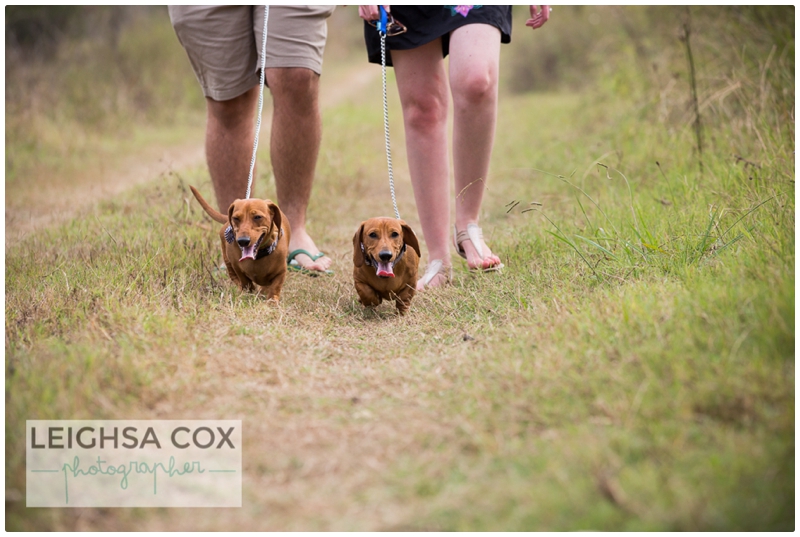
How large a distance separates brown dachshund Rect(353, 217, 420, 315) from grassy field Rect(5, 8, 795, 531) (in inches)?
4.2

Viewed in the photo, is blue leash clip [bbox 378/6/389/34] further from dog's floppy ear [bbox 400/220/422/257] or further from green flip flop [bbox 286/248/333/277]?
A: green flip flop [bbox 286/248/333/277]

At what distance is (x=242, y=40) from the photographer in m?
3.14

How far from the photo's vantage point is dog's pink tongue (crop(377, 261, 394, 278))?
2.55 metres

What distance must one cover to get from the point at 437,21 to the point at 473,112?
0.42 metres

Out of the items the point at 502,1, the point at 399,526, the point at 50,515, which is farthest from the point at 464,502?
the point at 502,1

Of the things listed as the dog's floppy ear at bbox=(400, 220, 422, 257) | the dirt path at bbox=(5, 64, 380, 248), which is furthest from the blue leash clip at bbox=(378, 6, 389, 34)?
the dirt path at bbox=(5, 64, 380, 248)

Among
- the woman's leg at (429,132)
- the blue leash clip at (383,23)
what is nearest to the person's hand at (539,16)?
the woman's leg at (429,132)

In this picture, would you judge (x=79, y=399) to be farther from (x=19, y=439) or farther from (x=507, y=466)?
(x=507, y=466)

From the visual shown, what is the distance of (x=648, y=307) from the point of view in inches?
81.7

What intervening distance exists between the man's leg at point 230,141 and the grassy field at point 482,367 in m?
0.36

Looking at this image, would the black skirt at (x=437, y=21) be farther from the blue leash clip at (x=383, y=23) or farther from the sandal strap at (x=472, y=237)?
the sandal strap at (x=472, y=237)

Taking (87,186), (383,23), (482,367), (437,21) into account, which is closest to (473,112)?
(437,21)

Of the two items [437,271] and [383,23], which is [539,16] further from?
[437,271]

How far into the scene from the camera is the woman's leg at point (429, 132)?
2.98 metres
